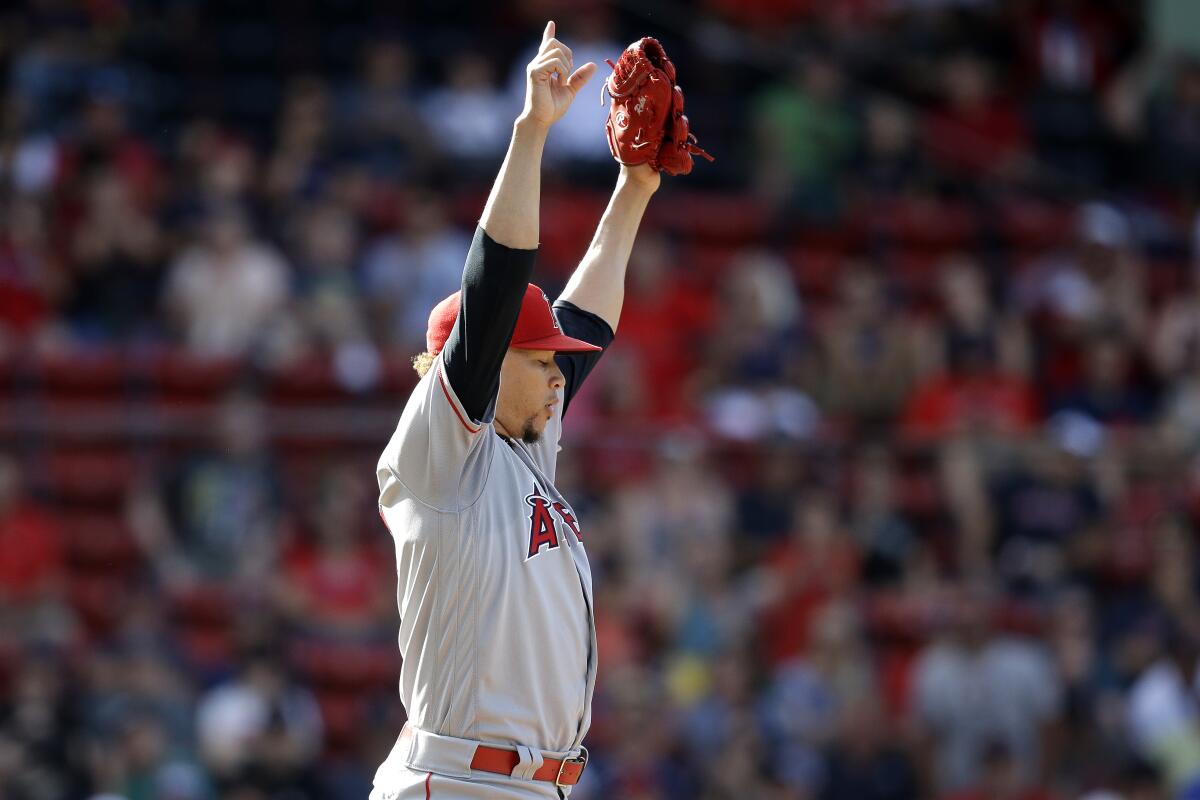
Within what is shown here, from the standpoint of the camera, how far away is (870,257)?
11516 millimetres

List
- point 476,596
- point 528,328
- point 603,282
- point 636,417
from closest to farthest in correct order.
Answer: point 476,596 → point 528,328 → point 603,282 → point 636,417

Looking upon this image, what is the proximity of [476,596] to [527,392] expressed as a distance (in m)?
0.45

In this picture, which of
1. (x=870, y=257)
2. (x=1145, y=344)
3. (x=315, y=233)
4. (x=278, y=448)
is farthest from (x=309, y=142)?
(x=1145, y=344)

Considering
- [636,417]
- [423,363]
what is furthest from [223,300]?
[423,363]

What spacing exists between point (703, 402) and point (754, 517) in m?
1.02

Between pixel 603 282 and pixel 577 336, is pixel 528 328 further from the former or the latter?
pixel 603 282

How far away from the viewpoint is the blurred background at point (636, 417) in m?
8.41

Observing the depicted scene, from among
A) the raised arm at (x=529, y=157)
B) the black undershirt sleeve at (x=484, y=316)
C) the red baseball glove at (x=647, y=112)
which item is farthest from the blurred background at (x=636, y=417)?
the raised arm at (x=529, y=157)

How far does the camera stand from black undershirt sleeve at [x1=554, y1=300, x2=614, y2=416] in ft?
13.4

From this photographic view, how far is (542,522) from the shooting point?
12.0 ft

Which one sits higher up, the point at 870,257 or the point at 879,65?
the point at 879,65

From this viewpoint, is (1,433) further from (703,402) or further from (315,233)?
(703,402)

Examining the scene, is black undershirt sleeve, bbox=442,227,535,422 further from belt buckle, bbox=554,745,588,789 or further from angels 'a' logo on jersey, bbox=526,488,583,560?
belt buckle, bbox=554,745,588,789

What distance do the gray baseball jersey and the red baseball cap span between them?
0.19 m
